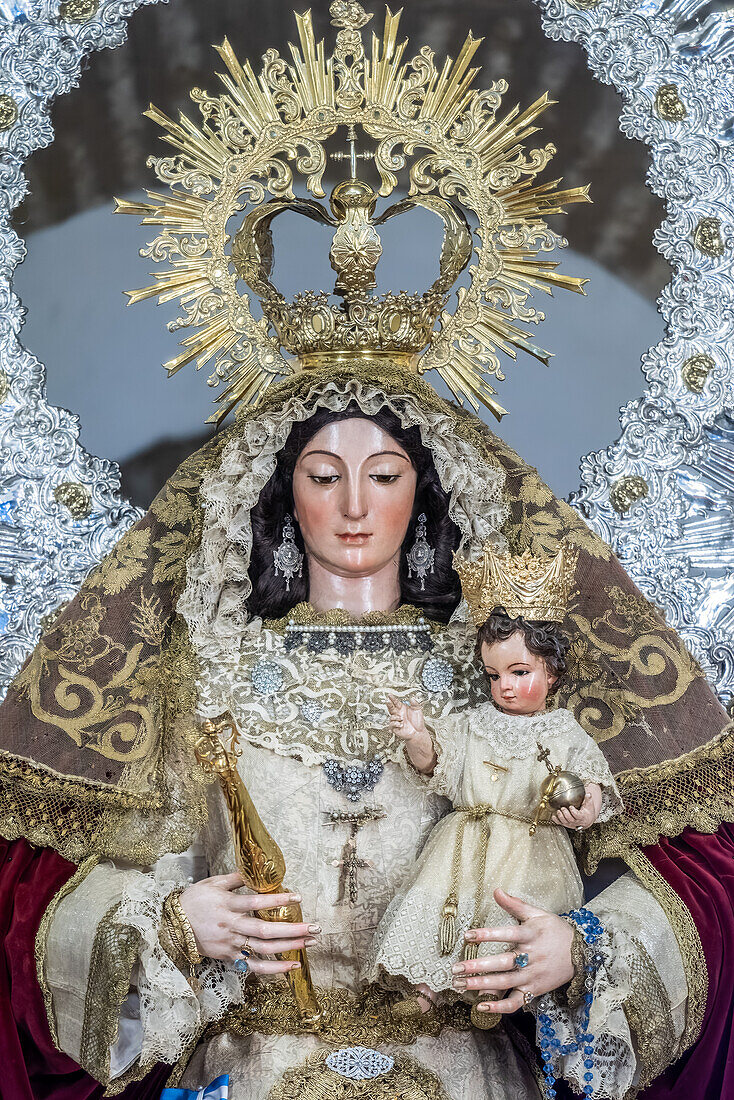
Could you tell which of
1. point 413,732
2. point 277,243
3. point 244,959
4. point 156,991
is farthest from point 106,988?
point 277,243

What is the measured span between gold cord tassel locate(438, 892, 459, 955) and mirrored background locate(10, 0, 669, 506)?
1905 millimetres

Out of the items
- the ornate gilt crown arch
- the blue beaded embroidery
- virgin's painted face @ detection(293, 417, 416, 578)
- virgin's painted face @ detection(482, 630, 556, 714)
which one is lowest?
the blue beaded embroidery

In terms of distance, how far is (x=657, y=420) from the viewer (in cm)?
477

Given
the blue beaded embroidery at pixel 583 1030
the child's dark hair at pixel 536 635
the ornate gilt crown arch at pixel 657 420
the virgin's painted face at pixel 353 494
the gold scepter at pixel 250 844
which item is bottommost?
the blue beaded embroidery at pixel 583 1030

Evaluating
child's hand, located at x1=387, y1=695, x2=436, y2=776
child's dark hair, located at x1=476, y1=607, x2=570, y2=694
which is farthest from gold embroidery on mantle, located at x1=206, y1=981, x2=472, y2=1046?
child's dark hair, located at x1=476, y1=607, x2=570, y2=694

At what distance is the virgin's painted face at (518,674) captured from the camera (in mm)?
3559

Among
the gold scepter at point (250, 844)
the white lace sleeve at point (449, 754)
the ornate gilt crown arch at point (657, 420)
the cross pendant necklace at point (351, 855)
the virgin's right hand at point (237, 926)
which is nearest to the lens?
the gold scepter at point (250, 844)

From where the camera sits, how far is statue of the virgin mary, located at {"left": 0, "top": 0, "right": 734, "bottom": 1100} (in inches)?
139

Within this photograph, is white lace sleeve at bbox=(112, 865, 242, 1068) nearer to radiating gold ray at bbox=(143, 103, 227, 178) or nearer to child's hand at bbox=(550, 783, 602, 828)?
child's hand at bbox=(550, 783, 602, 828)

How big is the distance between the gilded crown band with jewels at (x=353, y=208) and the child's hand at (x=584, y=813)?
1.31 meters

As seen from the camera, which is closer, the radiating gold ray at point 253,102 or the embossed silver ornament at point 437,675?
the embossed silver ornament at point 437,675

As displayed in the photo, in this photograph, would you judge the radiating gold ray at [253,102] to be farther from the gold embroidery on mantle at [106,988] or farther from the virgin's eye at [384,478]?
the gold embroidery on mantle at [106,988]

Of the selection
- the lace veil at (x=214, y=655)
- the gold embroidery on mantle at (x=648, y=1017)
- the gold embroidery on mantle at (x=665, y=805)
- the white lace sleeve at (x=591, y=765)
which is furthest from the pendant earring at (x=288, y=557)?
the gold embroidery on mantle at (x=648, y=1017)

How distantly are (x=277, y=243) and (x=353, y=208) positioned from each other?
→ 1075 millimetres
